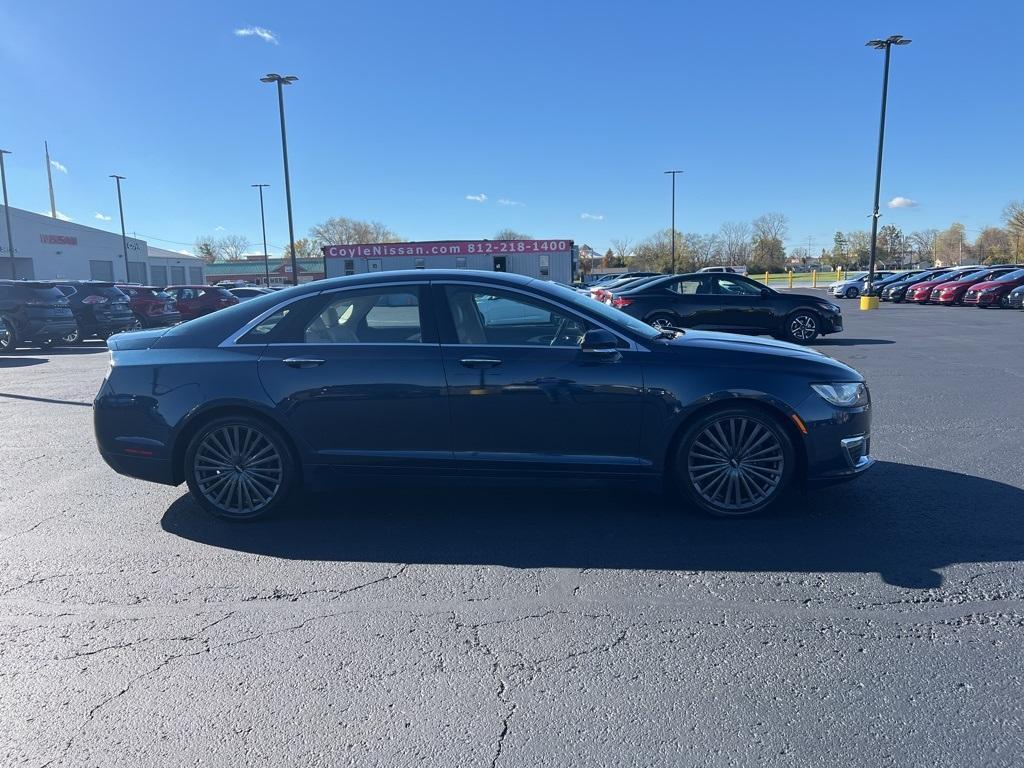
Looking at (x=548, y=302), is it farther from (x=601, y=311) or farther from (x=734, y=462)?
(x=734, y=462)

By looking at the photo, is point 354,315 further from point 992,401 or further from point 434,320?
point 992,401

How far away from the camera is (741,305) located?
14.5m

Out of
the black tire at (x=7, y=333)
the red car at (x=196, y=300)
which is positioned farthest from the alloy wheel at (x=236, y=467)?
the red car at (x=196, y=300)

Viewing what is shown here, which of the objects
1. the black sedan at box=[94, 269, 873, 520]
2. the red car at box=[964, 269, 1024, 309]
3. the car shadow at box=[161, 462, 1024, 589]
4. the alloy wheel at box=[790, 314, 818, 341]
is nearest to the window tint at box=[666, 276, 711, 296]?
the alloy wheel at box=[790, 314, 818, 341]

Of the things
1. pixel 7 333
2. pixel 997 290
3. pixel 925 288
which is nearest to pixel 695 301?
pixel 7 333

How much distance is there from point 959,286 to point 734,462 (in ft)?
93.9

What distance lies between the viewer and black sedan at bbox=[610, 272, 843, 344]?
1436 centimetres

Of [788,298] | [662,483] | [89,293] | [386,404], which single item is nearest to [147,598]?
[386,404]

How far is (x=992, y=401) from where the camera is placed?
8125 millimetres

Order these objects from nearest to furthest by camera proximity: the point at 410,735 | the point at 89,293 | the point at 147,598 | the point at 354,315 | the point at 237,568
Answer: the point at 410,735, the point at 147,598, the point at 237,568, the point at 354,315, the point at 89,293

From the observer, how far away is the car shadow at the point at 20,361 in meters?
13.6

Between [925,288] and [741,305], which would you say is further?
[925,288]

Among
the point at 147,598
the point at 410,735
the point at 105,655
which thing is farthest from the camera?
the point at 147,598

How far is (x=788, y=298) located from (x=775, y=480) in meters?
11.3
